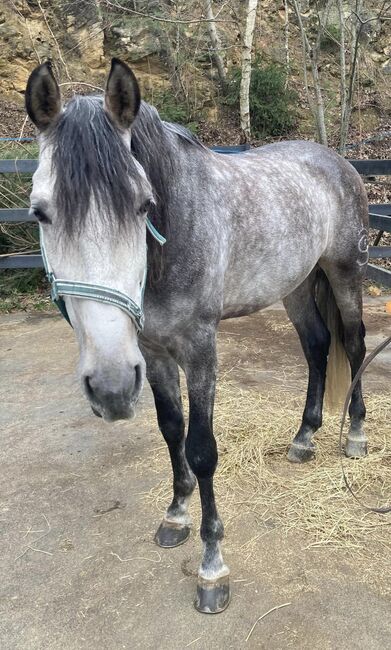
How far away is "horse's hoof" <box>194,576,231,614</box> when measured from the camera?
1.80 m

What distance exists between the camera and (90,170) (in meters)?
1.26

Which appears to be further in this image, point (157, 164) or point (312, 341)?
point (312, 341)

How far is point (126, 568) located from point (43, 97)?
1.72 m

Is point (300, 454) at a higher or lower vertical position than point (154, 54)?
lower

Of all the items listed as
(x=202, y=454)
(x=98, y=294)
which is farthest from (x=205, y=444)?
(x=98, y=294)

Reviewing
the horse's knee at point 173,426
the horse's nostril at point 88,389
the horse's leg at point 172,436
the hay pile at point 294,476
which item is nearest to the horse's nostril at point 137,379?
the horse's nostril at point 88,389

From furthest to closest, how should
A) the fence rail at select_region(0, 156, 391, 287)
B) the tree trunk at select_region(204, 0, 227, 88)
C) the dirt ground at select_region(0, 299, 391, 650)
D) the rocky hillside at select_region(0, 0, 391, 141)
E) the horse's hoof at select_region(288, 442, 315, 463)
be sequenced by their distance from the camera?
the rocky hillside at select_region(0, 0, 391, 141), the tree trunk at select_region(204, 0, 227, 88), the fence rail at select_region(0, 156, 391, 287), the horse's hoof at select_region(288, 442, 315, 463), the dirt ground at select_region(0, 299, 391, 650)

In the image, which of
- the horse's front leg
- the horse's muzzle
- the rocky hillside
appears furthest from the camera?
the rocky hillside

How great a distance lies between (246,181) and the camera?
2.18 m

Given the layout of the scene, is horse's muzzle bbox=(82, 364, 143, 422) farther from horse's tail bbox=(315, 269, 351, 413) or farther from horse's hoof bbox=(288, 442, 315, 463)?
horse's tail bbox=(315, 269, 351, 413)

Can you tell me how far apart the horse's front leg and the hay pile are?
1.27ft

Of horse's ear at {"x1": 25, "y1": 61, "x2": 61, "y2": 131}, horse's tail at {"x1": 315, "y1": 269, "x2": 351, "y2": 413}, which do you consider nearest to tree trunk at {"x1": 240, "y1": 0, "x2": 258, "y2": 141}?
horse's tail at {"x1": 315, "y1": 269, "x2": 351, "y2": 413}

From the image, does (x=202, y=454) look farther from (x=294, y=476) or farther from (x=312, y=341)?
(x=312, y=341)

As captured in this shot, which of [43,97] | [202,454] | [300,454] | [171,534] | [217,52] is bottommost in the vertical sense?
[300,454]
